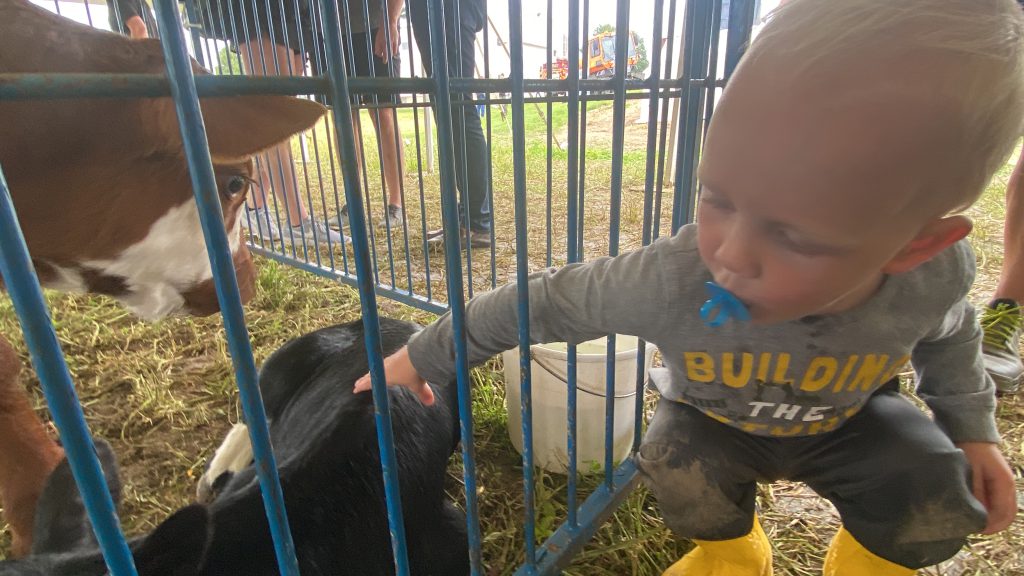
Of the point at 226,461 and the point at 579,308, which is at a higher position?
the point at 579,308

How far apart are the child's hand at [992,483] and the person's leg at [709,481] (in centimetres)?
33

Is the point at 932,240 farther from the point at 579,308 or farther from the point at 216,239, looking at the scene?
the point at 216,239

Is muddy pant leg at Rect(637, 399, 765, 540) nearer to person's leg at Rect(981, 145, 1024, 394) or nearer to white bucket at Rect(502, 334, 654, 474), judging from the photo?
white bucket at Rect(502, 334, 654, 474)

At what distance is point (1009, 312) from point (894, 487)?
1.29 m

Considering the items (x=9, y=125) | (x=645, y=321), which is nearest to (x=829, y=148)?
(x=645, y=321)

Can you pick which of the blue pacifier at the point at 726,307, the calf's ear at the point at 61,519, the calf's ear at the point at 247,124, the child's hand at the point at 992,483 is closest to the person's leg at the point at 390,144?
the calf's ear at the point at 247,124

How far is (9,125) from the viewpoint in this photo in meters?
0.85

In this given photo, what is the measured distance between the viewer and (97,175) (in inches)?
38.8

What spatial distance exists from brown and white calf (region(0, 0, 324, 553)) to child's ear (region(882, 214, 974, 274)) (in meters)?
0.78

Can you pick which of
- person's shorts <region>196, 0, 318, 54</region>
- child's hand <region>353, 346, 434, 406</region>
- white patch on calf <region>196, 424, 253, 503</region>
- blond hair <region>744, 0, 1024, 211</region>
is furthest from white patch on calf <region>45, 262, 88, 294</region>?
person's shorts <region>196, 0, 318, 54</region>

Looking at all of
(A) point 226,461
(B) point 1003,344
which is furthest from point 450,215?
(B) point 1003,344

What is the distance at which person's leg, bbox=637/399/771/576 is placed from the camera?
96 cm

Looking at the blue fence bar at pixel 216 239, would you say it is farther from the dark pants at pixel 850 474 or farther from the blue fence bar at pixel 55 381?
the dark pants at pixel 850 474

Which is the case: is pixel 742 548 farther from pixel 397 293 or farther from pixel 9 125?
pixel 397 293
